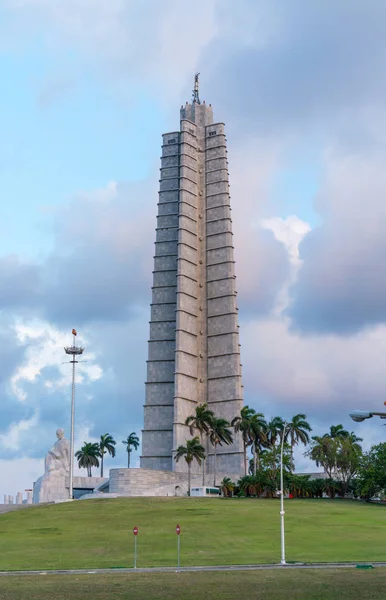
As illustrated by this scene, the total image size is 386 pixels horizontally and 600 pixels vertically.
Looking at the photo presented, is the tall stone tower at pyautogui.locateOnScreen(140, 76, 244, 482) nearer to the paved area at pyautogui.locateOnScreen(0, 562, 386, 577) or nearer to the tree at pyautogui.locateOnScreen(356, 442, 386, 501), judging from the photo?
the tree at pyautogui.locateOnScreen(356, 442, 386, 501)

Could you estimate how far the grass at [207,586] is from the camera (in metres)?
28.5

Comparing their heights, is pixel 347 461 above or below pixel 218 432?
below

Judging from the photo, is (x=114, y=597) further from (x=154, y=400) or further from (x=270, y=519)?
(x=154, y=400)

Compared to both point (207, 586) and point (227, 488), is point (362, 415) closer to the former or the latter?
point (207, 586)

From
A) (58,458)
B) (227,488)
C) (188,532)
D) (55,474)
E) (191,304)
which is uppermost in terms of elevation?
(191,304)

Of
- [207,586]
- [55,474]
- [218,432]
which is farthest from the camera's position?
[218,432]

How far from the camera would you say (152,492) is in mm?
103562

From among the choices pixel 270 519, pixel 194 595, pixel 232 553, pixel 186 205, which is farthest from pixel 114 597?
pixel 186 205

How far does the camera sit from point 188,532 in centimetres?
5947

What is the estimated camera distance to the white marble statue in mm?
100875

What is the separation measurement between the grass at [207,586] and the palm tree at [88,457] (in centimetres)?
10464

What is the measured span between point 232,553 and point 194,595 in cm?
2058

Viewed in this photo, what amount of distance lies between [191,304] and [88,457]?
35856 millimetres

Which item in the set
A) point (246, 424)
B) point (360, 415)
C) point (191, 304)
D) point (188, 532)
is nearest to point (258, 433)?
point (246, 424)
